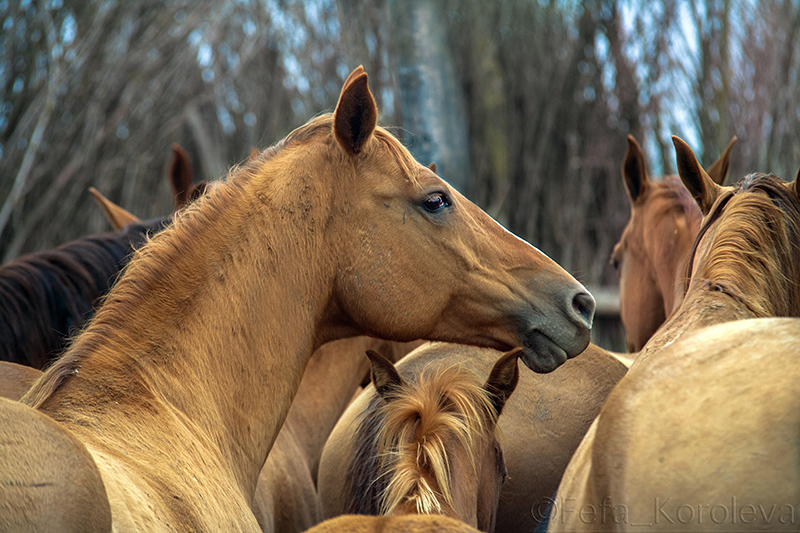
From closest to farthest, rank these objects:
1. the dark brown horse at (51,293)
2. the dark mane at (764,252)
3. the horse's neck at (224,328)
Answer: the horse's neck at (224,328) → the dark mane at (764,252) → the dark brown horse at (51,293)

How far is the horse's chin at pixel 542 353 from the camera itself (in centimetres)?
216

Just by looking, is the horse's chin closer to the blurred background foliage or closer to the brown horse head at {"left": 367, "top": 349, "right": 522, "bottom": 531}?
the brown horse head at {"left": 367, "top": 349, "right": 522, "bottom": 531}

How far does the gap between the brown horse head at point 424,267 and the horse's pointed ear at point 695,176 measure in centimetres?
62

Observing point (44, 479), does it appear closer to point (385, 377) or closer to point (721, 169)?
point (385, 377)

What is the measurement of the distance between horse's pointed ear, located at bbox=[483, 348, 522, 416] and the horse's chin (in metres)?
0.04

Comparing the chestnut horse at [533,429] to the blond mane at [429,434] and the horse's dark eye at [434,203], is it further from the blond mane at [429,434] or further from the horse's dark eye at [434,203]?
the horse's dark eye at [434,203]

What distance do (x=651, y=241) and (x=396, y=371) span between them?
202 cm

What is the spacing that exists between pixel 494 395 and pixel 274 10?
6246mm

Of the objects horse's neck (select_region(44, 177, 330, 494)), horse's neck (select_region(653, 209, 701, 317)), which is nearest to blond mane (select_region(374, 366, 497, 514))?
horse's neck (select_region(44, 177, 330, 494))

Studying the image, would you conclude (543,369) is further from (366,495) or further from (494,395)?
(366,495)

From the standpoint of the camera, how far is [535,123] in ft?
19.5

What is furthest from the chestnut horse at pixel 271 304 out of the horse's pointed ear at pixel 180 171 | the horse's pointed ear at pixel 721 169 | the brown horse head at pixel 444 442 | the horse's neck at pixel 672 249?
the horse's pointed ear at pixel 180 171

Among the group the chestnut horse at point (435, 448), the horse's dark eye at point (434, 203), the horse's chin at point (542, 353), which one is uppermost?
the horse's dark eye at point (434, 203)

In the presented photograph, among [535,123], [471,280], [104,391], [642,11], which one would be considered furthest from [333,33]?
[104,391]
